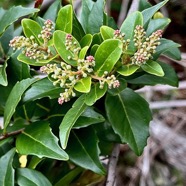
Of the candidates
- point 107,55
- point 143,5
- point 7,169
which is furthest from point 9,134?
point 143,5

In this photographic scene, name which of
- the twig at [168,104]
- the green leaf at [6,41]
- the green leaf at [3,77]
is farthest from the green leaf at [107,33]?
the twig at [168,104]

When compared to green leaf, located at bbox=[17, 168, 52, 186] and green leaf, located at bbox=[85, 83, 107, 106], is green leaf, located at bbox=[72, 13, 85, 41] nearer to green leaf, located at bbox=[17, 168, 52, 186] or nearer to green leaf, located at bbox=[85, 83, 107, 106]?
green leaf, located at bbox=[85, 83, 107, 106]

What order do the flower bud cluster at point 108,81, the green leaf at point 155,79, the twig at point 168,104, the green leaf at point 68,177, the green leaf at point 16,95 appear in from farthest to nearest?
1. the twig at point 168,104
2. the green leaf at point 68,177
3. the green leaf at point 155,79
4. the green leaf at point 16,95
5. the flower bud cluster at point 108,81

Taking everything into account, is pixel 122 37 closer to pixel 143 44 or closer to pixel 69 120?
pixel 143 44

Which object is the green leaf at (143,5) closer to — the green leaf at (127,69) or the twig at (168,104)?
the green leaf at (127,69)

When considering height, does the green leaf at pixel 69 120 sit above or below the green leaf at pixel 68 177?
above

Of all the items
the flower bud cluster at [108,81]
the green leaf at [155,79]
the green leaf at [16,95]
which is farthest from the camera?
the green leaf at [155,79]

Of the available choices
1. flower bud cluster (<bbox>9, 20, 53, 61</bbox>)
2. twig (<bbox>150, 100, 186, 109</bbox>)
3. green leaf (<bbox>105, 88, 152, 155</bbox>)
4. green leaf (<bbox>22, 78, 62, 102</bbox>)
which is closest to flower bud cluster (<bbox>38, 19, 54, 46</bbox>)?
flower bud cluster (<bbox>9, 20, 53, 61</bbox>)
